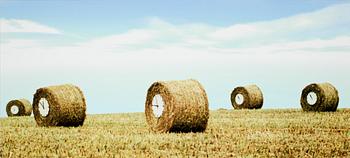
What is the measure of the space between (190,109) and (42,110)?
214 inches

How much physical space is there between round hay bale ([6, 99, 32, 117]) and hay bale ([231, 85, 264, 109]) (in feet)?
38.8

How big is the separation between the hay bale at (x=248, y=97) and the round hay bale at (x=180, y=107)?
15368mm

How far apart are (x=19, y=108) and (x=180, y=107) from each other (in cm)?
1662

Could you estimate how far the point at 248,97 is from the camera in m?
→ 29.4

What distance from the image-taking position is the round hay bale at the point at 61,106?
15.8 m

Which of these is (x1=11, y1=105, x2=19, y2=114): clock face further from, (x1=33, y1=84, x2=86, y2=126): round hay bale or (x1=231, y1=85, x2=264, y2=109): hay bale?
(x1=231, y1=85, x2=264, y2=109): hay bale

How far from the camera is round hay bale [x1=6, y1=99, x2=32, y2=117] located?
90.7 ft

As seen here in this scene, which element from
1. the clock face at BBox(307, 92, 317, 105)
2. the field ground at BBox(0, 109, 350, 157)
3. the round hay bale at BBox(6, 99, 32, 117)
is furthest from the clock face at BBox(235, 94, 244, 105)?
the field ground at BBox(0, 109, 350, 157)

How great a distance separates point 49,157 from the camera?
8875 mm

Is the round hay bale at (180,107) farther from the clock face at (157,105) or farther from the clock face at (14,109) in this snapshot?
the clock face at (14,109)

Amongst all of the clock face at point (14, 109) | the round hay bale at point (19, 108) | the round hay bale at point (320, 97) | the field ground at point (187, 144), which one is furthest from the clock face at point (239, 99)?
the field ground at point (187, 144)

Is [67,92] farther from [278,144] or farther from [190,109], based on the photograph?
[278,144]

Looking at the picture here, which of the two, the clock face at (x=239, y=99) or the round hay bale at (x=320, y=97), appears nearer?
the round hay bale at (x=320, y=97)

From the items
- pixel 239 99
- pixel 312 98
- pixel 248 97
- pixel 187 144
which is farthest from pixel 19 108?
pixel 187 144
